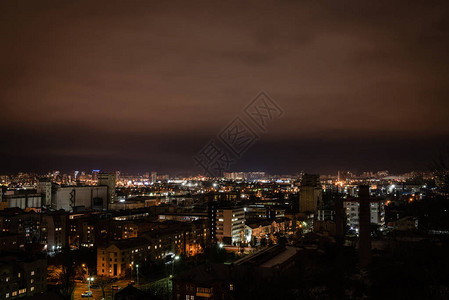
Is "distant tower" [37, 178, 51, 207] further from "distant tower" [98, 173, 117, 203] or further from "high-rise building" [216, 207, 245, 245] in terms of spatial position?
"high-rise building" [216, 207, 245, 245]

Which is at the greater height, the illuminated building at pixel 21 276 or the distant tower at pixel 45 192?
the distant tower at pixel 45 192

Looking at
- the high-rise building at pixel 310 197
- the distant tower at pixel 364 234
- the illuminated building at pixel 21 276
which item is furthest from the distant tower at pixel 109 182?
the distant tower at pixel 364 234

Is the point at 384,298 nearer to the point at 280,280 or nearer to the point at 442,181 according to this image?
the point at 280,280

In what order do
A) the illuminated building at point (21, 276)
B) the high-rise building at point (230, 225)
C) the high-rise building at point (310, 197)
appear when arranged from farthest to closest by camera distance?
the high-rise building at point (310, 197) → the high-rise building at point (230, 225) → the illuminated building at point (21, 276)

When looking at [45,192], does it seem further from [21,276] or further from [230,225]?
[21,276]

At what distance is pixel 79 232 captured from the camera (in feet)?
42.8

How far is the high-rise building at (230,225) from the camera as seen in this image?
13156 millimetres

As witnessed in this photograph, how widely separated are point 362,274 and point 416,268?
1038 millimetres

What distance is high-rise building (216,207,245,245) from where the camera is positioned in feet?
43.2

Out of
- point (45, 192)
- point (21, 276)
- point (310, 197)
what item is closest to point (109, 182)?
point (45, 192)

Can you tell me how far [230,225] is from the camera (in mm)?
13172

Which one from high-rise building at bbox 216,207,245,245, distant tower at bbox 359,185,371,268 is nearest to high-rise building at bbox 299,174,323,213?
high-rise building at bbox 216,207,245,245

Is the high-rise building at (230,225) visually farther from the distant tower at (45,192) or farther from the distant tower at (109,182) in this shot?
the distant tower at (45,192)

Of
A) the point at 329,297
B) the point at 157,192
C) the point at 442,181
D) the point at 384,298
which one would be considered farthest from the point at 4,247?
the point at 157,192
